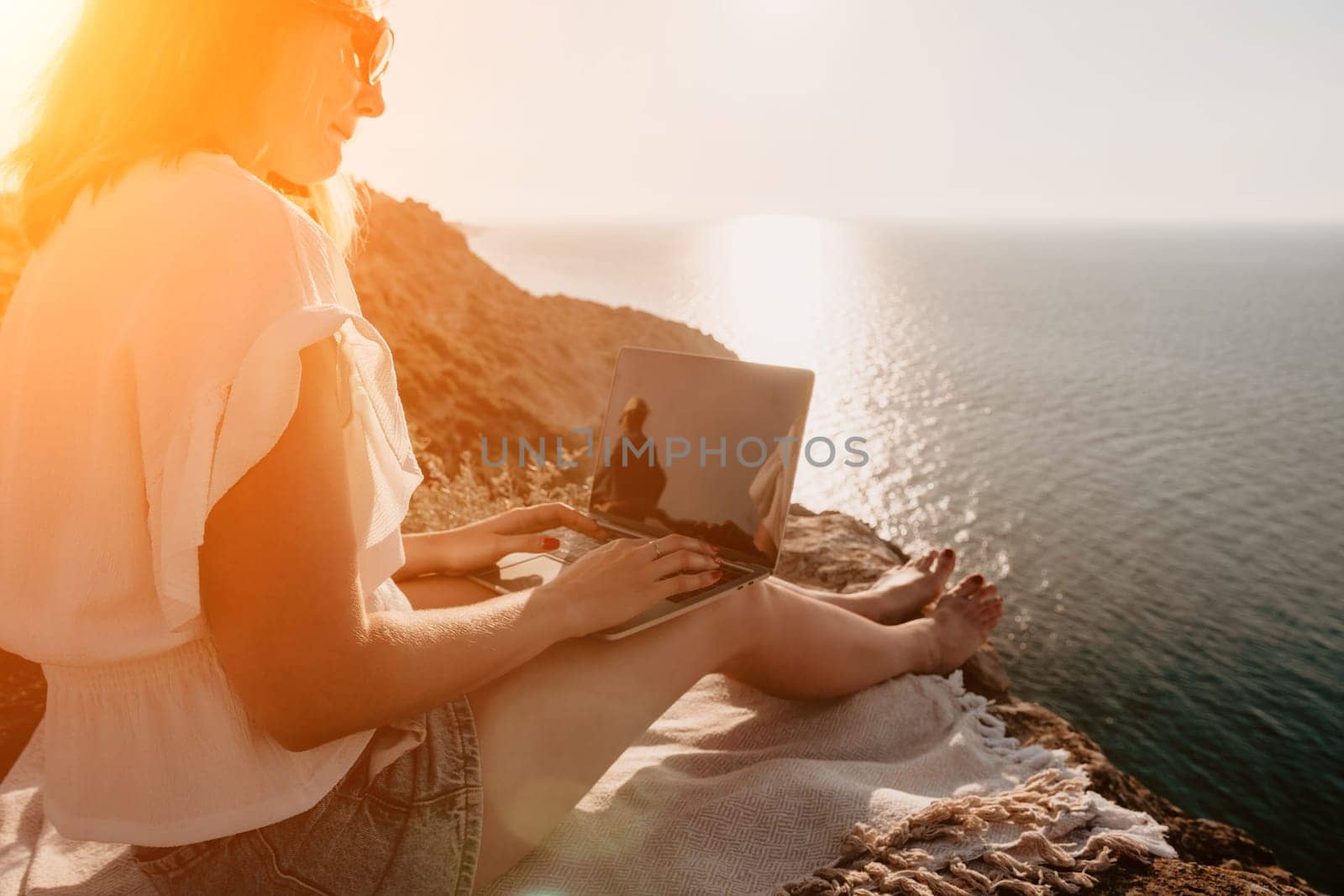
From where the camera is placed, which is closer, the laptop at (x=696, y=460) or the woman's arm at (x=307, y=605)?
the woman's arm at (x=307, y=605)

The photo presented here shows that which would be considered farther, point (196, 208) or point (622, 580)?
point (622, 580)

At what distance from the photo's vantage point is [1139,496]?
32.4m

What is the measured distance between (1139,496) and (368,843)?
36.3m

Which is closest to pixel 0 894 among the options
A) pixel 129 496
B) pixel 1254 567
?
pixel 129 496

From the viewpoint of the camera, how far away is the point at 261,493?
47.8 inches

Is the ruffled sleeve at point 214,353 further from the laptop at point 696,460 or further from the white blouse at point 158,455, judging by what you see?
the laptop at point 696,460

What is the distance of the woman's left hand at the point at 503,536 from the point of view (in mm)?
2555

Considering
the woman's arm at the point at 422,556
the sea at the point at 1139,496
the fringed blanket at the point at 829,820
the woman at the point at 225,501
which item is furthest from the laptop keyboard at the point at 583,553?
the sea at the point at 1139,496

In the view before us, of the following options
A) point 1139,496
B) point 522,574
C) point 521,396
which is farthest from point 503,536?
point 1139,496

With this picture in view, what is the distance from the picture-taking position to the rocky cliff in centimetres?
317

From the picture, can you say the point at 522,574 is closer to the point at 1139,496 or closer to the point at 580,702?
the point at 580,702

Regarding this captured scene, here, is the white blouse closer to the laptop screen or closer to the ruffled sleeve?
the ruffled sleeve

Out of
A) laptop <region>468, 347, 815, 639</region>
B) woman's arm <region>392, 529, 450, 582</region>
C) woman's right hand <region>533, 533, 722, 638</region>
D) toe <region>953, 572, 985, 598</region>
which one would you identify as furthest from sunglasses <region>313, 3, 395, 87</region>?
toe <region>953, 572, 985, 598</region>

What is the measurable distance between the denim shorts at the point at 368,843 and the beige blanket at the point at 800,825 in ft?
1.83
